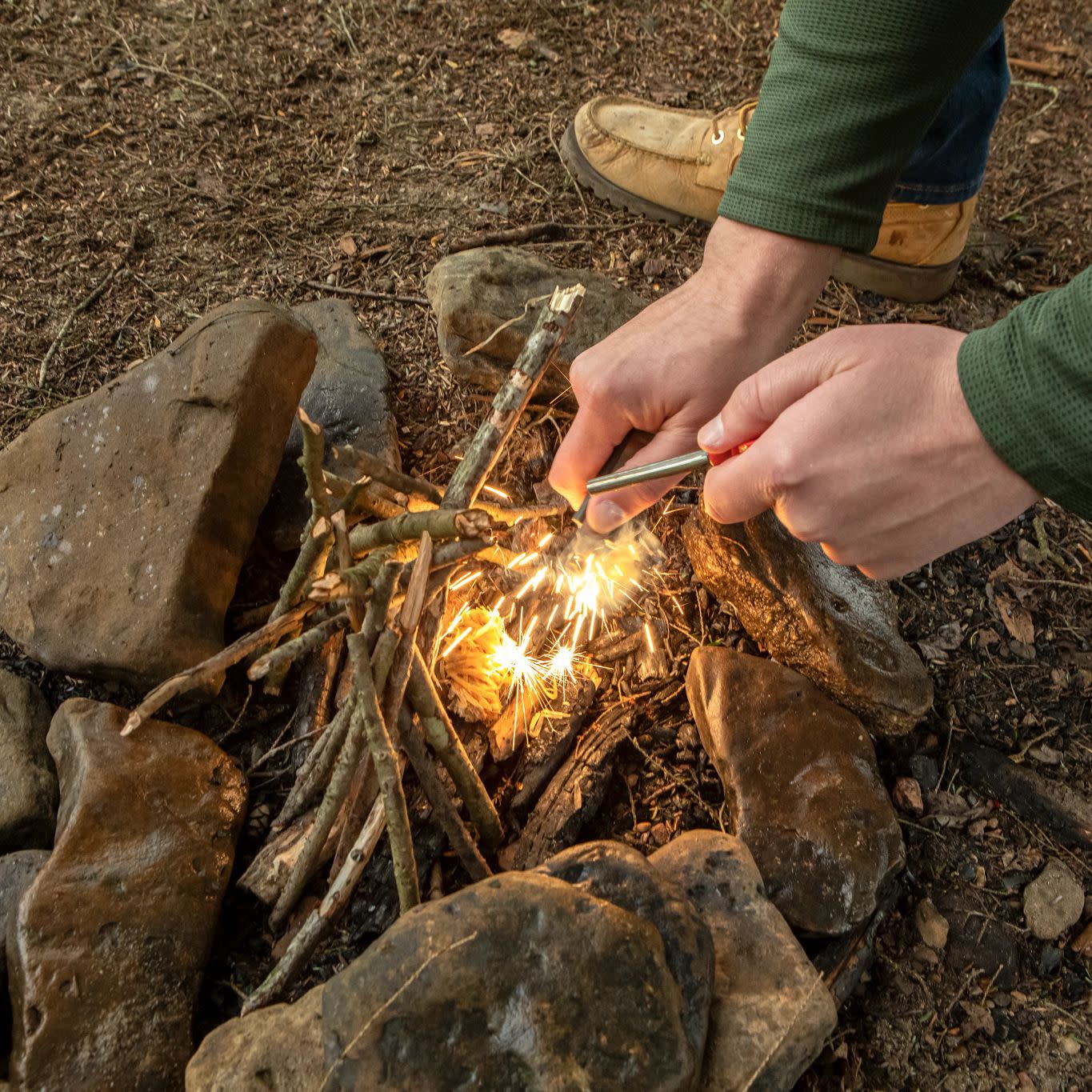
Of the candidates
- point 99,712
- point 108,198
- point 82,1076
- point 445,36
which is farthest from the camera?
point 445,36

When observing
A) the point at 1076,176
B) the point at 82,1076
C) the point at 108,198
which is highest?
the point at 1076,176

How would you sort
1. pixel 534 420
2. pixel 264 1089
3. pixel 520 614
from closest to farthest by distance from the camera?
pixel 264 1089, pixel 520 614, pixel 534 420

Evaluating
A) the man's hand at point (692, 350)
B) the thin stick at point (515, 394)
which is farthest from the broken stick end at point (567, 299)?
the man's hand at point (692, 350)

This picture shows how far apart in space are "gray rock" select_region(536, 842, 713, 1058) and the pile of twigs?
1.29 feet

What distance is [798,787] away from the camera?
6.86ft

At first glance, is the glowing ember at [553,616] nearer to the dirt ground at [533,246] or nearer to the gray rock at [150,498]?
the dirt ground at [533,246]

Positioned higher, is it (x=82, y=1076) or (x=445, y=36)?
(x=445, y=36)

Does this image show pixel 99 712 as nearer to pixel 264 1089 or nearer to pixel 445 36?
pixel 264 1089

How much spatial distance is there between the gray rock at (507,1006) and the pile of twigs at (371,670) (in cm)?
38

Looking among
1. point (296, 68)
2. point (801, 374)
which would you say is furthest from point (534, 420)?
point (296, 68)

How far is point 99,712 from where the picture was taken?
80.2 inches

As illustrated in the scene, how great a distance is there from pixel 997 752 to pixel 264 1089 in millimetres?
2018

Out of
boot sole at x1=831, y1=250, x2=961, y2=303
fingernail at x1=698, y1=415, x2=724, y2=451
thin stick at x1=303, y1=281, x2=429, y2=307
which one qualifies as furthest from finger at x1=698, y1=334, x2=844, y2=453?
boot sole at x1=831, y1=250, x2=961, y2=303

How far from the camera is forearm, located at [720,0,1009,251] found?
1910 mm
